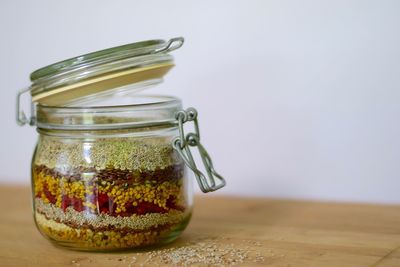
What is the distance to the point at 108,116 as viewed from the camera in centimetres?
83

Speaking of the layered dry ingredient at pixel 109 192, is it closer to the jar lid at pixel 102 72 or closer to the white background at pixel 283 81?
the jar lid at pixel 102 72

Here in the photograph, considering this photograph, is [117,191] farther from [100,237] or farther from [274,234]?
[274,234]

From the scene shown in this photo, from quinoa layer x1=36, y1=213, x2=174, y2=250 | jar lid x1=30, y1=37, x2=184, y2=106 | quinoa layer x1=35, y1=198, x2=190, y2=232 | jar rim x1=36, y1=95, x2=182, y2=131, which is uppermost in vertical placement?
jar lid x1=30, y1=37, x2=184, y2=106

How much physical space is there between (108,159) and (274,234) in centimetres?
27

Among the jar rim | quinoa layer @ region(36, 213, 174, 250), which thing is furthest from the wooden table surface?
the jar rim

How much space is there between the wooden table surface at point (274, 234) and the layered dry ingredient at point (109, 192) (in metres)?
0.03

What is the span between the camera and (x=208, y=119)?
1.19 metres

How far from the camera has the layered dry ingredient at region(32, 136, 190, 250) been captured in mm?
763

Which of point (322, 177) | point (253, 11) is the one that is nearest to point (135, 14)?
point (253, 11)

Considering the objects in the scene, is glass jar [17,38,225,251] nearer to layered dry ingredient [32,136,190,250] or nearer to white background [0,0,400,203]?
layered dry ingredient [32,136,190,250]

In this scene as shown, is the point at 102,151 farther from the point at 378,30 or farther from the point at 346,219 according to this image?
the point at 378,30

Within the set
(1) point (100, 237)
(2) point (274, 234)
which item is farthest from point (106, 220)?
(2) point (274, 234)

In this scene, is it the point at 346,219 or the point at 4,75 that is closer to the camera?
the point at 346,219

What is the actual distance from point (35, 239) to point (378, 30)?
0.64 m
